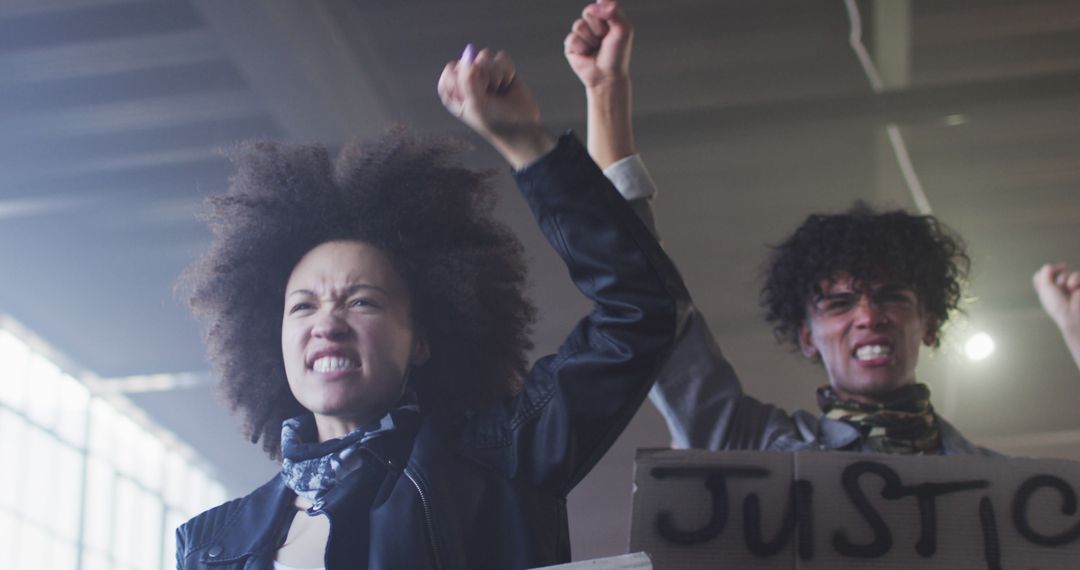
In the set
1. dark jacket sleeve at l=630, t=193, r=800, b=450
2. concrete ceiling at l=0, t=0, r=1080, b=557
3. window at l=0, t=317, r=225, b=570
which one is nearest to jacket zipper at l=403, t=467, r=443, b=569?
dark jacket sleeve at l=630, t=193, r=800, b=450

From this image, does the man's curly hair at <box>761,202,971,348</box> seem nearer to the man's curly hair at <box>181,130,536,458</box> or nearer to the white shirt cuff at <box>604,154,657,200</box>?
the white shirt cuff at <box>604,154,657,200</box>

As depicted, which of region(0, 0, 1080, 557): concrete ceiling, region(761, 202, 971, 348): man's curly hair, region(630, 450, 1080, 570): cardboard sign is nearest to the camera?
region(630, 450, 1080, 570): cardboard sign

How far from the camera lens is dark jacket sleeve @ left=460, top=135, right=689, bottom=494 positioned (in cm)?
119

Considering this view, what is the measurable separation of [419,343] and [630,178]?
27cm

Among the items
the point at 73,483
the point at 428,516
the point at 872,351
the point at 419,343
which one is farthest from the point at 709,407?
the point at 73,483

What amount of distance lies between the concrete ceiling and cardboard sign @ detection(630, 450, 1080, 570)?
1.38 metres

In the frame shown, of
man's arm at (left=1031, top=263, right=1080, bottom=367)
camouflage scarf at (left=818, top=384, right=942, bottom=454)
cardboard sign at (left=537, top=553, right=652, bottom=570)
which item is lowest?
cardboard sign at (left=537, top=553, right=652, bottom=570)

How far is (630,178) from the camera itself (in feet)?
4.92

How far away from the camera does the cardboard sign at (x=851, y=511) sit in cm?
117

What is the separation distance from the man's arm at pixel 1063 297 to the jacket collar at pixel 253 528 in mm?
779

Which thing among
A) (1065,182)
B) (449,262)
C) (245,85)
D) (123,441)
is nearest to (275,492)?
(449,262)

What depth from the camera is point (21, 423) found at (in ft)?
10.4

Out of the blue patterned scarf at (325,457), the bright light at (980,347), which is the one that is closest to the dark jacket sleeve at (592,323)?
the blue patterned scarf at (325,457)

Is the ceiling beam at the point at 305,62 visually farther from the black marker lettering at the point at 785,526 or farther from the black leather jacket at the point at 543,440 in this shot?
the black marker lettering at the point at 785,526
